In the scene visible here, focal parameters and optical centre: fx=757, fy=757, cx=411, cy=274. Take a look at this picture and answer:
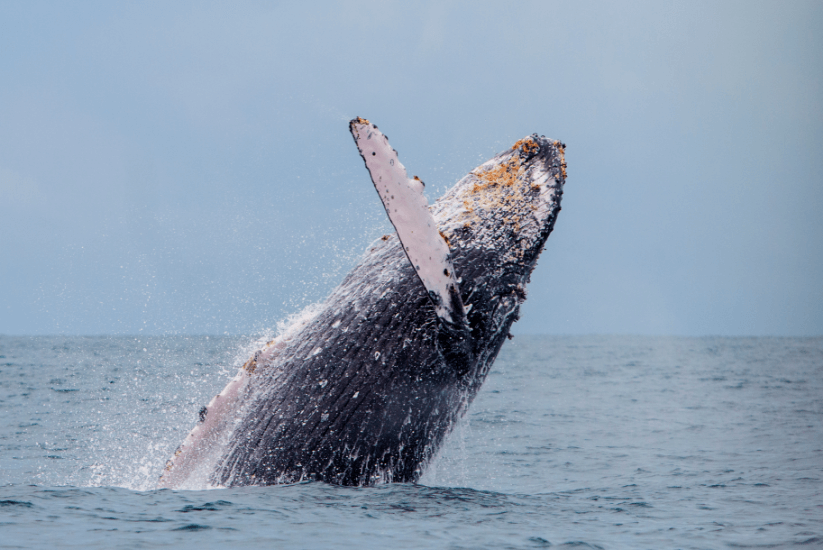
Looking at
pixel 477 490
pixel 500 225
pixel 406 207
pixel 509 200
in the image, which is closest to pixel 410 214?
pixel 406 207

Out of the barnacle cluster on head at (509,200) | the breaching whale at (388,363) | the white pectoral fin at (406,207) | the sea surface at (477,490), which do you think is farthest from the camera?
the barnacle cluster on head at (509,200)

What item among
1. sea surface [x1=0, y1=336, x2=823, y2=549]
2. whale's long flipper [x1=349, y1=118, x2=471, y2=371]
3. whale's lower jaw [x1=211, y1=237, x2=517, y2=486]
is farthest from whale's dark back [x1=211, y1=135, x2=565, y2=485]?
whale's long flipper [x1=349, y1=118, x2=471, y2=371]

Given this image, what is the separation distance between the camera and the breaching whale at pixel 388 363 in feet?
18.9

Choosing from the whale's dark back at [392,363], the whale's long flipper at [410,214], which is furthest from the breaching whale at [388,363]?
the whale's long flipper at [410,214]

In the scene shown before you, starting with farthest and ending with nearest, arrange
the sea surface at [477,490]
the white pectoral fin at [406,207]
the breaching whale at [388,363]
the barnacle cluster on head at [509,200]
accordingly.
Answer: the barnacle cluster on head at [509,200]
the breaching whale at [388,363]
the sea surface at [477,490]
the white pectoral fin at [406,207]

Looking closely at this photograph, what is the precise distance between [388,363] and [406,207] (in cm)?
133

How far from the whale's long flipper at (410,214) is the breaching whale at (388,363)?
227 mm

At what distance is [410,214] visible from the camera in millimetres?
5066

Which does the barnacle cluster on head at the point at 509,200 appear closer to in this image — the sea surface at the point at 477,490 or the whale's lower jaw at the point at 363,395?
the whale's lower jaw at the point at 363,395

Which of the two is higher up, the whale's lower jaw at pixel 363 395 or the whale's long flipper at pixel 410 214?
the whale's long flipper at pixel 410 214

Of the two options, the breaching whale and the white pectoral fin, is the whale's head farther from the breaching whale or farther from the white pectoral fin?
the white pectoral fin

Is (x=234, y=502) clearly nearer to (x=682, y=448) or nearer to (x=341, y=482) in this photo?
(x=341, y=482)

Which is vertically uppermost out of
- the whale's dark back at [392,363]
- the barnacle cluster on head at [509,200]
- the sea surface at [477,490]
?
the barnacle cluster on head at [509,200]

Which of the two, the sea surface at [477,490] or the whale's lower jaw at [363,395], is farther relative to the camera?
the whale's lower jaw at [363,395]
